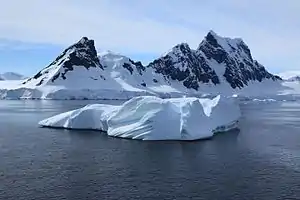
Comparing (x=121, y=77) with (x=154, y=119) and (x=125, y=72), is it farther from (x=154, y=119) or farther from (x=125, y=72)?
(x=154, y=119)

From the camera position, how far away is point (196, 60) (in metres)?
196

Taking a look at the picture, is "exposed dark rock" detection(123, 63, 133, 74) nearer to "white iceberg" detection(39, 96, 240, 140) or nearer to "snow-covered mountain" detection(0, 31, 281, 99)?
"snow-covered mountain" detection(0, 31, 281, 99)

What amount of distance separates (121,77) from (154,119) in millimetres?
130836

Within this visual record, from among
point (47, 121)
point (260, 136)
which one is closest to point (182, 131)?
point (260, 136)

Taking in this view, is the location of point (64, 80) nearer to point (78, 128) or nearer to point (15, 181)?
point (78, 128)

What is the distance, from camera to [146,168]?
70.5 ft

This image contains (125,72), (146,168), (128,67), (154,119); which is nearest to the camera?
(146,168)

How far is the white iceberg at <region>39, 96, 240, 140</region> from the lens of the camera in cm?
3080

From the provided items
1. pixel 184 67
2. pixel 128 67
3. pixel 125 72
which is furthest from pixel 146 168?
pixel 184 67

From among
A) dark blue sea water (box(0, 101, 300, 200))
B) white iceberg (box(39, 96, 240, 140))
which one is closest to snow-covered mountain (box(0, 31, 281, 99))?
white iceberg (box(39, 96, 240, 140))

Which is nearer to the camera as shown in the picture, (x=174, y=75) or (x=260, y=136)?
(x=260, y=136)

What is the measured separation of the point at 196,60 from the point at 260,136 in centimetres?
16362

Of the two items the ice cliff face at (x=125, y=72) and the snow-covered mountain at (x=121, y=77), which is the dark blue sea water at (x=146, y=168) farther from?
the ice cliff face at (x=125, y=72)

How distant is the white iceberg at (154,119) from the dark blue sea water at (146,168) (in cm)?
131
